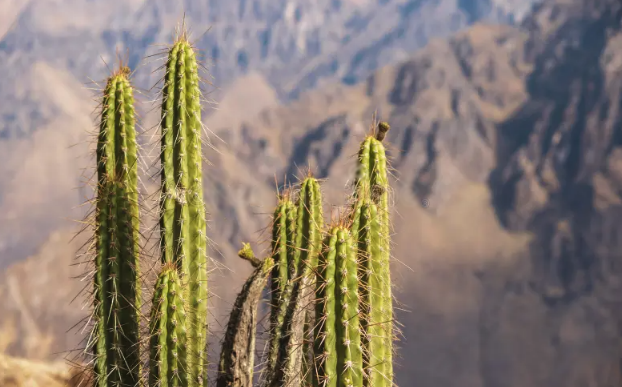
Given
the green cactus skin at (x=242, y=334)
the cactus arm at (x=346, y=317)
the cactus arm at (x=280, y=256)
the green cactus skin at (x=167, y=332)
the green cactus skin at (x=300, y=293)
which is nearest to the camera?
the cactus arm at (x=346, y=317)

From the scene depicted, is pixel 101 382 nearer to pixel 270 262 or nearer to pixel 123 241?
pixel 123 241

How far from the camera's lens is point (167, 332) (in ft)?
23.5

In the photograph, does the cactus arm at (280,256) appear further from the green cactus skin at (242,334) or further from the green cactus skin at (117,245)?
the green cactus skin at (117,245)

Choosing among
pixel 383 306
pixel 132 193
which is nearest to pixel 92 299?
pixel 132 193

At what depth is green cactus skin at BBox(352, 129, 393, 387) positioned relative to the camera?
6.36 meters

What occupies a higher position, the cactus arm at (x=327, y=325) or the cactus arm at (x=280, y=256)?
the cactus arm at (x=280, y=256)

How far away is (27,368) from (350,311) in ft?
67.9

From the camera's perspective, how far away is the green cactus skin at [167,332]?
7012 millimetres

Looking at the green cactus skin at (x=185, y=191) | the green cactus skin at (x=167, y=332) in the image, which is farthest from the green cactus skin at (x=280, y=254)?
the green cactus skin at (x=167, y=332)

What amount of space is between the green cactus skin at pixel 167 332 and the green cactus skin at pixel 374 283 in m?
1.83

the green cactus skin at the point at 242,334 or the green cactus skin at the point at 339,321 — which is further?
the green cactus skin at the point at 242,334

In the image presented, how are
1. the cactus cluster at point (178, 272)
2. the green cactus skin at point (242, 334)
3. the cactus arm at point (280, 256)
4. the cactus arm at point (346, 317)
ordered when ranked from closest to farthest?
the cactus arm at point (346, 317)
the cactus cluster at point (178, 272)
the green cactus skin at point (242, 334)
the cactus arm at point (280, 256)

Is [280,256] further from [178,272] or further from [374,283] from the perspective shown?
[374,283]

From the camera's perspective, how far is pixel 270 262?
7414mm
